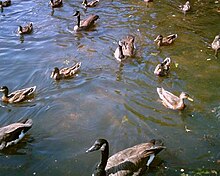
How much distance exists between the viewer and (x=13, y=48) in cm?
1374

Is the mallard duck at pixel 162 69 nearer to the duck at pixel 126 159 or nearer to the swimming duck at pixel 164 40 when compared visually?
the swimming duck at pixel 164 40

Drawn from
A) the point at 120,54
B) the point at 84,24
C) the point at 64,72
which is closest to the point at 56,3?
the point at 84,24

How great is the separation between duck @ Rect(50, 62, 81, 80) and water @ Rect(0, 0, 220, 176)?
0.17 m

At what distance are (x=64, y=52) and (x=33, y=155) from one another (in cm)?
589

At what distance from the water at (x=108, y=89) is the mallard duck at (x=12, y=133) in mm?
179

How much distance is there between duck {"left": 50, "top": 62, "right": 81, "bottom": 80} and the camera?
37.2 feet

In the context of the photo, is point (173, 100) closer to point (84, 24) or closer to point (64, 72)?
point (64, 72)

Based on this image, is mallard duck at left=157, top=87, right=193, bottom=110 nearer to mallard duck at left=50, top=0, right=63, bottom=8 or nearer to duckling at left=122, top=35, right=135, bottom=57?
duckling at left=122, top=35, right=135, bottom=57

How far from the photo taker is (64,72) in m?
11.5

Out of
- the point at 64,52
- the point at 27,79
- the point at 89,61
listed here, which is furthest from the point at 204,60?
the point at 27,79

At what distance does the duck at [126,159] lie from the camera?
7.36 meters

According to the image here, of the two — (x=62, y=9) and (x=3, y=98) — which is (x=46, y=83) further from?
(x=62, y=9)

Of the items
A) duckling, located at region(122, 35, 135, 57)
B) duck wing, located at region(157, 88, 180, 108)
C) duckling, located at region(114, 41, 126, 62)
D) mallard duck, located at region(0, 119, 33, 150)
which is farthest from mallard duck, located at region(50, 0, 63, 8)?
mallard duck, located at region(0, 119, 33, 150)

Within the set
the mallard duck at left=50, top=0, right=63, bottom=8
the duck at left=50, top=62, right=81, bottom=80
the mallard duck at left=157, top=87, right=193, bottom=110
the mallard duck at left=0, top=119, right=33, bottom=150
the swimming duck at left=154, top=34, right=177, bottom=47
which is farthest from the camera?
the mallard duck at left=50, top=0, right=63, bottom=8
